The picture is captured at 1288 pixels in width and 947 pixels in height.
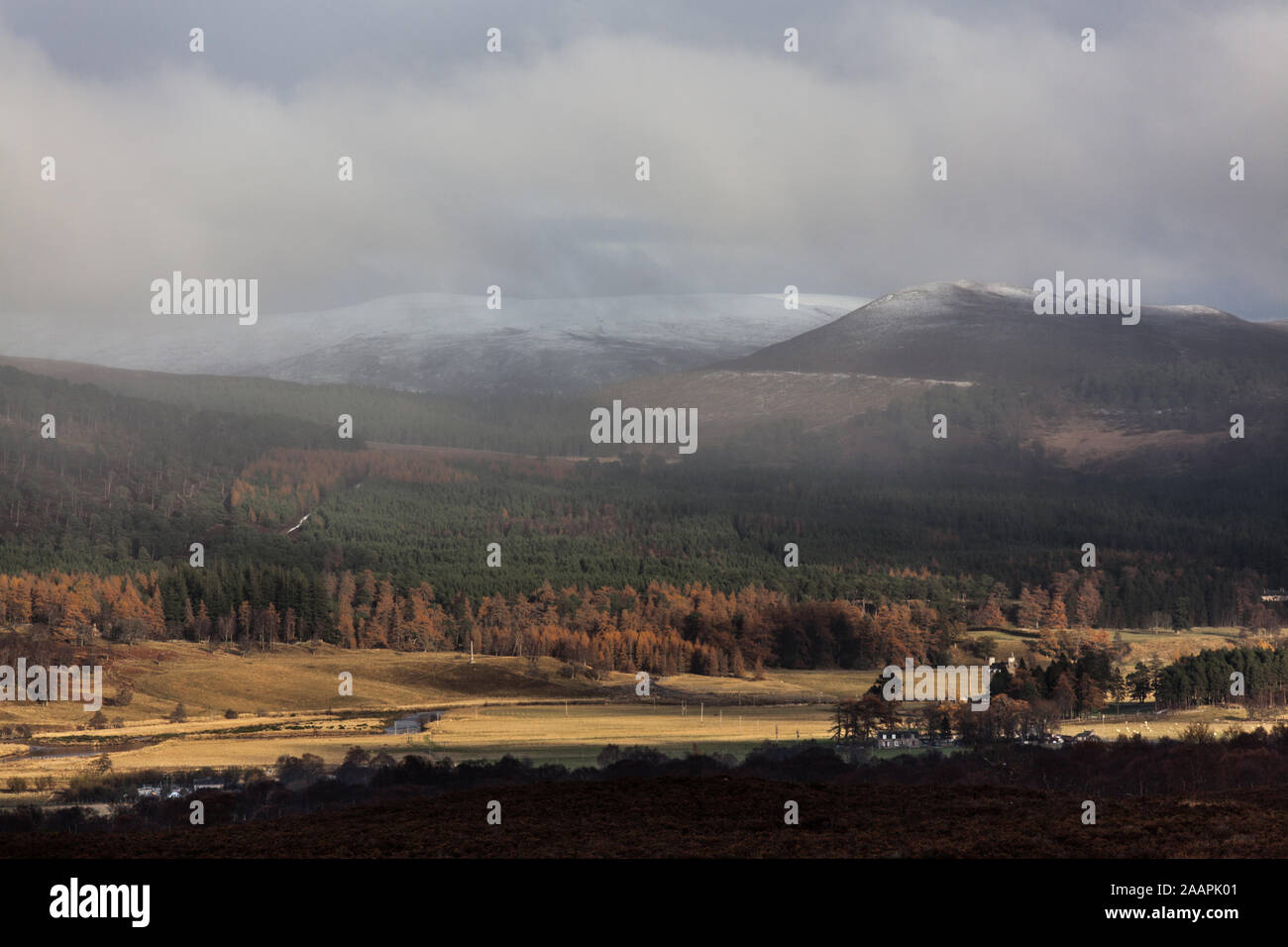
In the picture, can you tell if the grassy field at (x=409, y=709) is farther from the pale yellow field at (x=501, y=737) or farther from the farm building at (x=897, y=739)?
the farm building at (x=897, y=739)

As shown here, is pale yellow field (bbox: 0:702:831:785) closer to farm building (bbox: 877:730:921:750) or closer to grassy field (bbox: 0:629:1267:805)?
grassy field (bbox: 0:629:1267:805)

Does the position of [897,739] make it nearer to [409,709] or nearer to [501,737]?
[501,737]

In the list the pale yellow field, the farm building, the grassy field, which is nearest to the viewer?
the pale yellow field

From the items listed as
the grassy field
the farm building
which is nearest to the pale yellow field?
the grassy field

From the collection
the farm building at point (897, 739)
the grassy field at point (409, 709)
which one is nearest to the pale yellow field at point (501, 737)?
the grassy field at point (409, 709)

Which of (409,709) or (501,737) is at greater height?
(501,737)

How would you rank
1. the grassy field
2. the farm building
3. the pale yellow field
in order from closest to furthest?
the pale yellow field → the grassy field → the farm building

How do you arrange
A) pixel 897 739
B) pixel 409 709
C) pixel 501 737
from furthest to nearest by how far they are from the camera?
1. pixel 409 709
2. pixel 501 737
3. pixel 897 739

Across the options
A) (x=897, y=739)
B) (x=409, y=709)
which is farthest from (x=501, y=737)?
(x=409, y=709)

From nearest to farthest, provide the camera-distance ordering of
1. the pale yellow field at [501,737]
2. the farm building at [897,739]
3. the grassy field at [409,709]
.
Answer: the pale yellow field at [501,737] < the grassy field at [409,709] < the farm building at [897,739]

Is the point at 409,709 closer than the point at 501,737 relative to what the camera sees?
No
